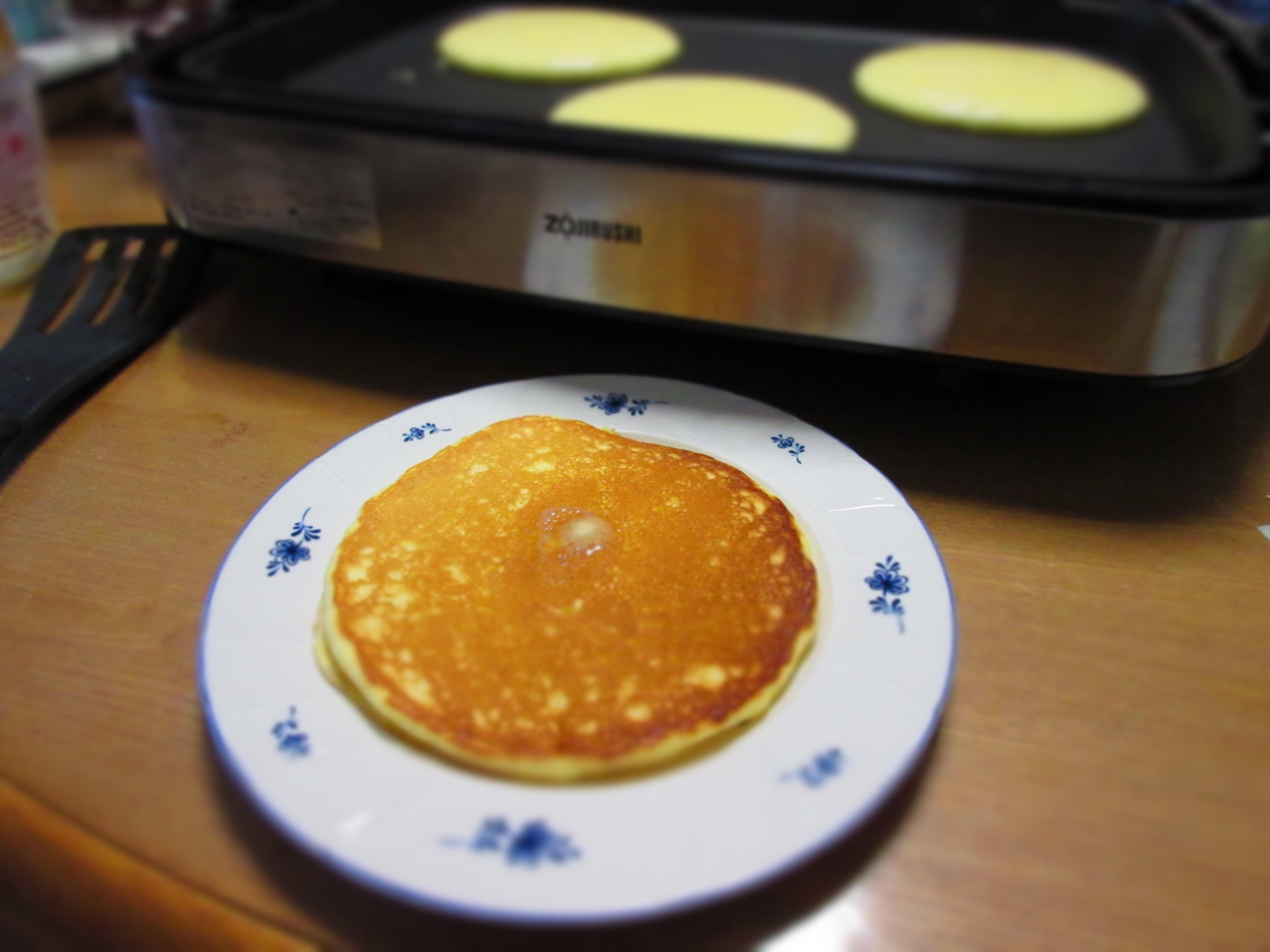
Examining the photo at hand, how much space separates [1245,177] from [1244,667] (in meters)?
0.32

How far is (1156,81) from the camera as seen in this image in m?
0.99

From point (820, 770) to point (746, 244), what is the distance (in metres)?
0.38

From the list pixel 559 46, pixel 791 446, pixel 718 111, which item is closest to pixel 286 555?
pixel 791 446

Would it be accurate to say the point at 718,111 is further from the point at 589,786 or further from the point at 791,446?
the point at 589,786

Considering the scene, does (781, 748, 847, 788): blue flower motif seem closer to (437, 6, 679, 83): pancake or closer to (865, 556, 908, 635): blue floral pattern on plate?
(865, 556, 908, 635): blue floral pattern on plate

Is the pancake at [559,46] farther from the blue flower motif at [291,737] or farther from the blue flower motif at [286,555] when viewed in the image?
the blue flower motif at [291,737]

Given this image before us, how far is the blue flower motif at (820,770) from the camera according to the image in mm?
429

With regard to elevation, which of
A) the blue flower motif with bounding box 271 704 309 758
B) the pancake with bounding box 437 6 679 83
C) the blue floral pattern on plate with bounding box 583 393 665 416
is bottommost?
the blue flower motif with bounding box 271 704 309 758

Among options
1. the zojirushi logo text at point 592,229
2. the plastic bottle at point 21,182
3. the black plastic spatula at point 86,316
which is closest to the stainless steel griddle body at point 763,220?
the zojirushi logo text at point 592,229

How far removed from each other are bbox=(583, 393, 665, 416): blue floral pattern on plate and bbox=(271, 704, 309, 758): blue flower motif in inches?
13.2

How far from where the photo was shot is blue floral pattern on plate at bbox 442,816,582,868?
1.30 feet

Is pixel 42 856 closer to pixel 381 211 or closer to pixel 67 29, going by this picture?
pixel 381 211

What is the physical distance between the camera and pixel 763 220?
0.63 meters

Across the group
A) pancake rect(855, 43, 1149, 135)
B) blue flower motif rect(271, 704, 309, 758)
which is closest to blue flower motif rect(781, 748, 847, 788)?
blue flower motif rect(271, 704, 309, 758)
